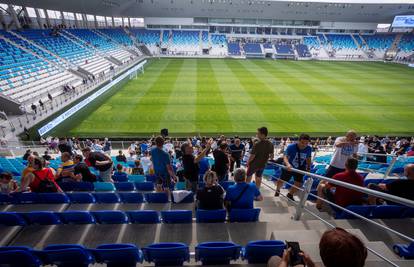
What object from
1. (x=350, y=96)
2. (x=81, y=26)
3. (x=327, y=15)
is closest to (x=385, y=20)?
(x=327, y=15)

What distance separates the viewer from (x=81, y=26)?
A: 48062 mm

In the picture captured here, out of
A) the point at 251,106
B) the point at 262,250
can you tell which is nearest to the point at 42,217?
the point at 262,250

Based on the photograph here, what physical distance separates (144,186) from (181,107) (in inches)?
578

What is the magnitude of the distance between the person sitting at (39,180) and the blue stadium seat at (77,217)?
1401 millimetres

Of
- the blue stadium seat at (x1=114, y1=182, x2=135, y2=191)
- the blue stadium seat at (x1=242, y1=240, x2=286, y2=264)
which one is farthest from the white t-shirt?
the blue stadium seat at (x1=114, y1=182, x2=135, y2=191)

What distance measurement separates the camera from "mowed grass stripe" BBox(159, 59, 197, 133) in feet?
56.5

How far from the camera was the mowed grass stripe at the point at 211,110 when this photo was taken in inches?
671

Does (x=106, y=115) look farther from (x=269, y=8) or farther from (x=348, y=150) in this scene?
(x=269, y=8)

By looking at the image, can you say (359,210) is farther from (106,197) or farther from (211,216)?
(106,197)

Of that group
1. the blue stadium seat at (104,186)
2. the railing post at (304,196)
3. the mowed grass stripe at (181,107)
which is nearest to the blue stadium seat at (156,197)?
the blue stadium seat at (104,186)

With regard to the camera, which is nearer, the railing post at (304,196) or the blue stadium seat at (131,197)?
the railing post at (304,196)

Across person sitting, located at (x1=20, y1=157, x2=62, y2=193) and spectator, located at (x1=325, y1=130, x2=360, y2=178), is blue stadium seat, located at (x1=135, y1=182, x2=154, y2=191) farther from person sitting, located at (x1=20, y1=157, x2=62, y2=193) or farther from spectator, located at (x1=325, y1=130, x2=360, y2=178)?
spectator, located at (x1=325, y1=130, x2=360, y2=178)

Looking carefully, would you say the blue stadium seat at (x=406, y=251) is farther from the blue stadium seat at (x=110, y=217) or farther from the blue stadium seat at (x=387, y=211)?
the blue stadium seat at (x=110, y=217)

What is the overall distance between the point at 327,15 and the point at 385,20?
16.4 metres
